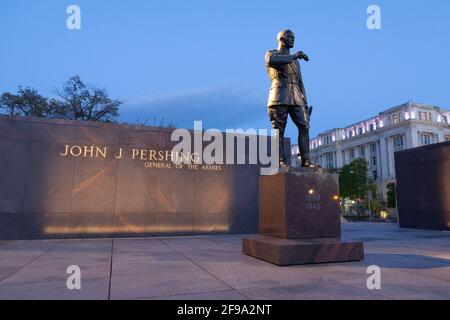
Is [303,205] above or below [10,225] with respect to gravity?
above

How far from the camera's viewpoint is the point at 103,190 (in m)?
13.5

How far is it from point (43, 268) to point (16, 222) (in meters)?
7.28

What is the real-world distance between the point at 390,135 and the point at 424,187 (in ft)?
212

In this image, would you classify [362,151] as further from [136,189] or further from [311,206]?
[311,206]

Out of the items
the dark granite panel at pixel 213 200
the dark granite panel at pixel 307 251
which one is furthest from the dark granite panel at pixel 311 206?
the dark granite panel at pixel 213 200

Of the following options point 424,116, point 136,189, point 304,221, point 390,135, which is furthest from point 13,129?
point 424,116

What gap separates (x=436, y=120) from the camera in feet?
247

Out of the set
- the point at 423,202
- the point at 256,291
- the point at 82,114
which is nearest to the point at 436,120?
the point at 423,202

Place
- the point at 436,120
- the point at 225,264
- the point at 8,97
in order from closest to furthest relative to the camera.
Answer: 1. the point at 225,264
2. the point at 8,97
3. the point at 436,120

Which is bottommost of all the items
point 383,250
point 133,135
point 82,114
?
point 383,250

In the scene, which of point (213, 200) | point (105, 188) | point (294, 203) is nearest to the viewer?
point (294, 203)

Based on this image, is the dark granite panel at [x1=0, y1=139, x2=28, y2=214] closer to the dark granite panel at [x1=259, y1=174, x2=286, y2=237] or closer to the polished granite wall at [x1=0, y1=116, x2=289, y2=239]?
the polished granite wall at [x1=0, y1=116, x2=289, y2=239]
